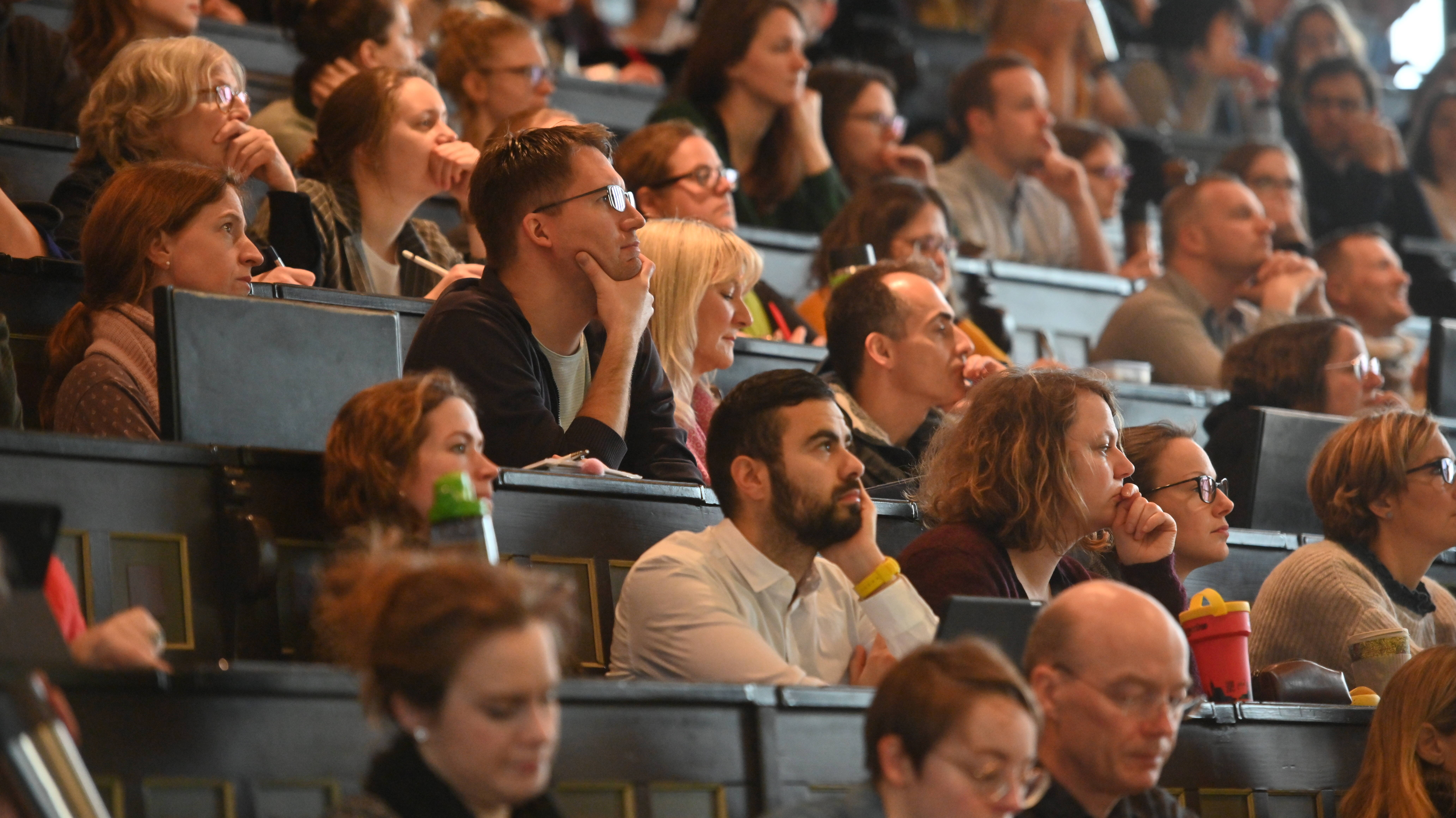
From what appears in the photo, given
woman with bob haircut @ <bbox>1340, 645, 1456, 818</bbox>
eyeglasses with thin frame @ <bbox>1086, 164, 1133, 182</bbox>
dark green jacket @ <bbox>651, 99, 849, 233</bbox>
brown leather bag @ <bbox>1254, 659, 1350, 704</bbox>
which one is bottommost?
woman with bob haircut @ <bbox>1340, 645, 1456, 818</bbox>

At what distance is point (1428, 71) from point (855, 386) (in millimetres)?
5732

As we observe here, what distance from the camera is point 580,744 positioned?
7.02 ft

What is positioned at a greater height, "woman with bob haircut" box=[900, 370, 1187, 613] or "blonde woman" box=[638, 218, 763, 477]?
"blonde woman" box=[638, 218, 763, 477]

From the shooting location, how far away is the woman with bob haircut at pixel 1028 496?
9.41ft

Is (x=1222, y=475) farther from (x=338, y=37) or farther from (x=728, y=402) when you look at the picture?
(x=338, y=37)

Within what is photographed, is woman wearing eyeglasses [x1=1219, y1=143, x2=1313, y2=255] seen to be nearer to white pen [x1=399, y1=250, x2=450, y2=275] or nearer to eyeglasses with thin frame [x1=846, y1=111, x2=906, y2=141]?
eyeglasses with thin frame [x1=846, y1=111, x2=906, y2=141]

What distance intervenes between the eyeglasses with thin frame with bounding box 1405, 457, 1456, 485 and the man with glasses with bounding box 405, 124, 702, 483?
4.55 ft

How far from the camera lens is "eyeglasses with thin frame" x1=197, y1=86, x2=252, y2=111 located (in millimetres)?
3602

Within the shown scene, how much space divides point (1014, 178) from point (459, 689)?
4.30 meters

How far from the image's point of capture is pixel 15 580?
1.88 meters

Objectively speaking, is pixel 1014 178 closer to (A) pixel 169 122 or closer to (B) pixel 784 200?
(B) pixel 784 200

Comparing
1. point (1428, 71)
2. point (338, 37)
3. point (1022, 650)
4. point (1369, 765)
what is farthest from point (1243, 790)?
point (1428, 71)

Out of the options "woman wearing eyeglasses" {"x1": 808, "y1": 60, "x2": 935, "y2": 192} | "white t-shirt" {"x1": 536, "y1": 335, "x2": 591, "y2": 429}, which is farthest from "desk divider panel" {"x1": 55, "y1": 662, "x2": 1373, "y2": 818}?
"woman wearing eyeglasses" {"x1": 808, "y1": 60, "x2": 935, "y2": 192}

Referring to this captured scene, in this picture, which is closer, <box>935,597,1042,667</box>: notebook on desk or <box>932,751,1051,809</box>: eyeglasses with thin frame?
<box>932,751,1051,809</box>: eyeglasses with thin frame
